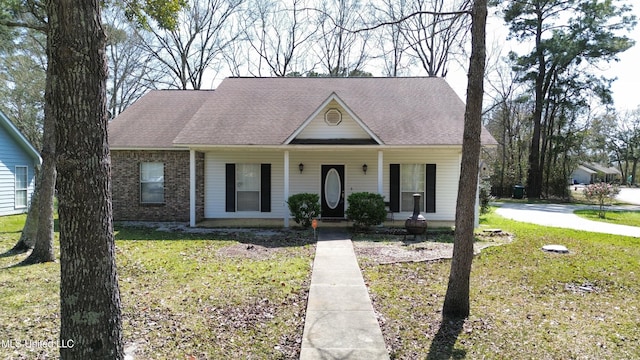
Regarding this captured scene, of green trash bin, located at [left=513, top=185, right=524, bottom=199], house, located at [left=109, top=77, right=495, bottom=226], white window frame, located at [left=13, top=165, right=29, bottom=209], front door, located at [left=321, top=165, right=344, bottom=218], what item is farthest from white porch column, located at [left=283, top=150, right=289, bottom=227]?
green trash bin, located at [left=513, top=185, right=524, bottom=199]

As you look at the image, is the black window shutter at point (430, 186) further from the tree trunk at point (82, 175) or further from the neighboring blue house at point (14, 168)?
the neighboring blue house at point (14, 168)

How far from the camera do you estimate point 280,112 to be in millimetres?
15406

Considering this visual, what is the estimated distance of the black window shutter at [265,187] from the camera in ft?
47.6

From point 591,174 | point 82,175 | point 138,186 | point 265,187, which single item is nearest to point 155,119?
point 138,186

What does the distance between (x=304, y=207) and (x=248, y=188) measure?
9.47 ft

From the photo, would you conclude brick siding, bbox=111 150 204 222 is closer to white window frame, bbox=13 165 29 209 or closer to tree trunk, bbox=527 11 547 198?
white window frame, bbox=13 165 29 209

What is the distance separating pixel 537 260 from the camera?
898 centimetres

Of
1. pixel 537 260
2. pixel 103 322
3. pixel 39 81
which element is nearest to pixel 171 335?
pixel 103 322

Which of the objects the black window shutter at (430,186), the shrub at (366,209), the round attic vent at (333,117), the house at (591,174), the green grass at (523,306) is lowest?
the green grass at (523,306)

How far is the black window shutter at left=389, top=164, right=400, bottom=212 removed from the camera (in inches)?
563

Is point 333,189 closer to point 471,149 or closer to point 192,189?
point 192,189

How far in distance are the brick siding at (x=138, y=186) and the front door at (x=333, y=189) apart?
4.44 metres

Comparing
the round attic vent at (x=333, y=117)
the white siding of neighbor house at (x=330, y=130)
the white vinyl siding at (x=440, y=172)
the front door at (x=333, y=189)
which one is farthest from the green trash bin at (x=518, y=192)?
the round attic vent at (x=333, y=117)

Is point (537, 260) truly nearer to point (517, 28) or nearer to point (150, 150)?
point (150, 150)
